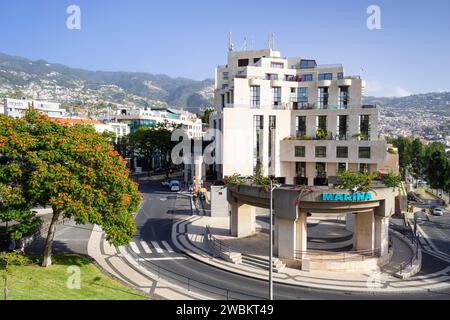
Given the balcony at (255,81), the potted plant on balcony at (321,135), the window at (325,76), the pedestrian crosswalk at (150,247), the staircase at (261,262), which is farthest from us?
the window at (325,76)

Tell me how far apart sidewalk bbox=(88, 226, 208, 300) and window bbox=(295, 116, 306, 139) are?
44593 millimetres

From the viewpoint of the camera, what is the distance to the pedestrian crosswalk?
1501 inches

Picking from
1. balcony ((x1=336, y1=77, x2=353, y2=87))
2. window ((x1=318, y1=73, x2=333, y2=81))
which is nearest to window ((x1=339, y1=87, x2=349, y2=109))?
balcony ((x1=336, y1=77, x2=353, y2=87))

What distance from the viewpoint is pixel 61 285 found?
2605cm

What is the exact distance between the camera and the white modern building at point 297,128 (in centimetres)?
6869

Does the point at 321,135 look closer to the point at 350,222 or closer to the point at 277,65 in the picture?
the point at 277,65

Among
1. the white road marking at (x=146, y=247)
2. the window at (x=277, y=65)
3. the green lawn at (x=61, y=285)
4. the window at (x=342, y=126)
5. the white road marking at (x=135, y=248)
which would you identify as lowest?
the white road marking at (x=146, y=247)

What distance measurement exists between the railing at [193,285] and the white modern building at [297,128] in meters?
38.0

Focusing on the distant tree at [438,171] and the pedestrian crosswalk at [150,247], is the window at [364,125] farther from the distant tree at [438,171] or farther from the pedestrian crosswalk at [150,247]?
the pedestrian crosswalk at [150,247]

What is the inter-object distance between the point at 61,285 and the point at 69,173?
305 inches

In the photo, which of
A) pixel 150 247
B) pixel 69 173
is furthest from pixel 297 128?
pixel 69 173

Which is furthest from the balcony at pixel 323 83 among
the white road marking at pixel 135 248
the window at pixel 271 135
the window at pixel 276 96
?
the white road marking at pixel 135 248

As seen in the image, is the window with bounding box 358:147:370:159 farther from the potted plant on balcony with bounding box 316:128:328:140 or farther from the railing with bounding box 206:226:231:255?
the railing with bounding box 206:226:231:255

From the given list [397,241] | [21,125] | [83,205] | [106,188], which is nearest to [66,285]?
[83,205]
